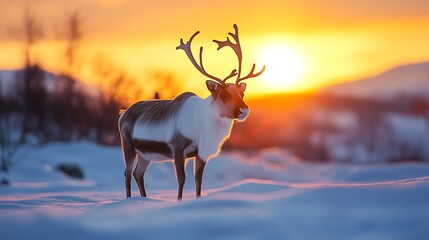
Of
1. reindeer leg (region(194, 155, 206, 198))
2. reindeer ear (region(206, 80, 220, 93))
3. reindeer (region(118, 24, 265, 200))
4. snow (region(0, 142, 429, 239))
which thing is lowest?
snow (region(0, 142, 429, 239))

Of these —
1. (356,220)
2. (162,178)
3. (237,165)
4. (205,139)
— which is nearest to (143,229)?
(356,220)

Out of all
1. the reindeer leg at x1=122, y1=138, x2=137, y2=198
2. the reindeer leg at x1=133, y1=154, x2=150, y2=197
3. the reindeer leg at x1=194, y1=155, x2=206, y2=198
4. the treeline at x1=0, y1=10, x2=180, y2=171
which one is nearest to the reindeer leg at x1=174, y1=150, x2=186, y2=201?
the reindeer leg at x1=194, y1=155, x2=206, y2=198

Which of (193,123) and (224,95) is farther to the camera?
(193,123)

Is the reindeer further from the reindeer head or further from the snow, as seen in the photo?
the snow

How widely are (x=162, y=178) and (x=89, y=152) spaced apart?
11.4 feet

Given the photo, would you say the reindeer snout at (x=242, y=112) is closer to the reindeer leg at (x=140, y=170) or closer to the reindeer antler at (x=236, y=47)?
the reindeer antler at (x=236, y=47)

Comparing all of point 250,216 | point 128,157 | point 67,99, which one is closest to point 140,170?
point 128,157

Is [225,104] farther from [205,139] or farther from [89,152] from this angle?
[89,152]

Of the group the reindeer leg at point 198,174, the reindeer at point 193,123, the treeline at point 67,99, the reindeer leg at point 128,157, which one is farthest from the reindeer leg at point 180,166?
the treeline at point 67,99

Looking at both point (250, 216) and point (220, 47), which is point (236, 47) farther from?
point (250, 216)

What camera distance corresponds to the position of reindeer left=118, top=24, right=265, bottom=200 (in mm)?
7074

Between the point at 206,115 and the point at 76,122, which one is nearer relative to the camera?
the point at 206,115

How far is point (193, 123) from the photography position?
7180 millimetres

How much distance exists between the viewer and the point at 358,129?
54812 mm
